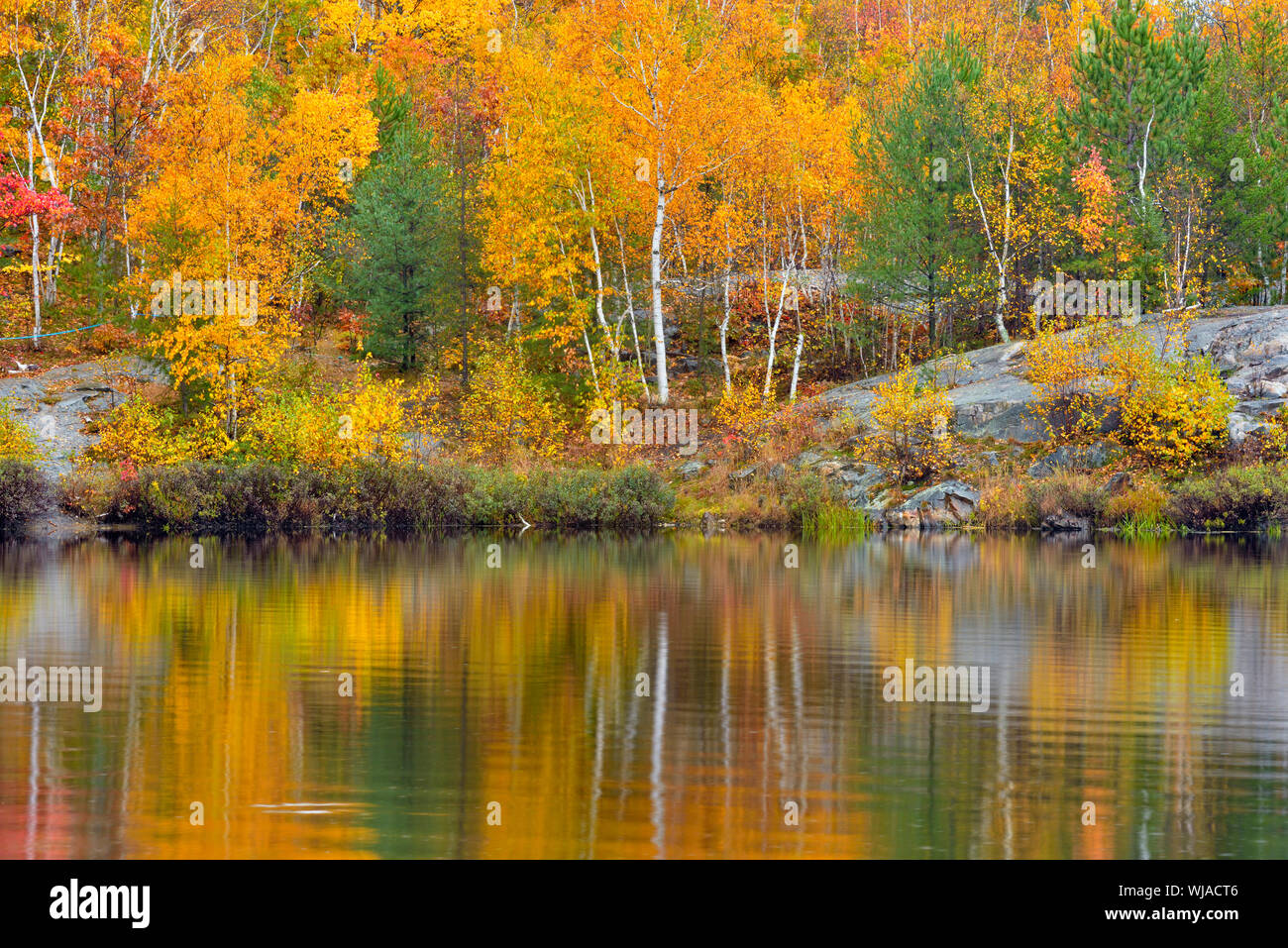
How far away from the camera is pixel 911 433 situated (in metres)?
49.1

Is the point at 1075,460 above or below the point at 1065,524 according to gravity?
above

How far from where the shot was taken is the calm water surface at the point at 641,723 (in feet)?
34.3

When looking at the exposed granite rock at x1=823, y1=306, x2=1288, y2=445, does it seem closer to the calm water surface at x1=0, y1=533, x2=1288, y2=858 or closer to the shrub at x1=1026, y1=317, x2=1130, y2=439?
the shrub at x1=1026, y1=317, x2=1130, y2=439

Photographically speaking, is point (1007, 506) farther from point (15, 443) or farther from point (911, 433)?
point (15, 443)

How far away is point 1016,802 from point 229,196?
152 ft

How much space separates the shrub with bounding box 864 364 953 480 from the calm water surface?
20.1 m

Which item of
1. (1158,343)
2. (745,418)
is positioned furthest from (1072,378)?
(745,418)

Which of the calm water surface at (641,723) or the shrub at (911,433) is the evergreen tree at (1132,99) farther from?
the calm water surface at (641,723)

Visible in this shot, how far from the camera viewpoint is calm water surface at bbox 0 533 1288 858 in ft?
34.3

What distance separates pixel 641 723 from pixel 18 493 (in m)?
36.2

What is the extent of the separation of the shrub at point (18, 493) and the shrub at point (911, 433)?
27.0 metres

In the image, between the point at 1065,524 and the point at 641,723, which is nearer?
the point at 641,723
